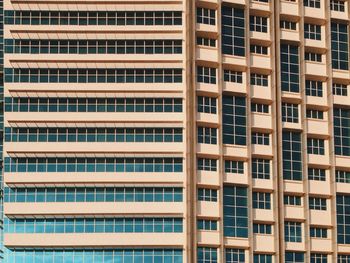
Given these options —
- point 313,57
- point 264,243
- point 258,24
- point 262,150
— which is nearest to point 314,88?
point 313,57

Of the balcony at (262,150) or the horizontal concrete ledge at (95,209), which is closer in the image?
the horizontal concrete ledge at (95,209)

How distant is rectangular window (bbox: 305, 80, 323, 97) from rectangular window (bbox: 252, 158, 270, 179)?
10.1 meters

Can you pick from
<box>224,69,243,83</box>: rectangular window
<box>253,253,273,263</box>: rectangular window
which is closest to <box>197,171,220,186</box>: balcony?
<box>253,253,273,263</box>: rectangular window

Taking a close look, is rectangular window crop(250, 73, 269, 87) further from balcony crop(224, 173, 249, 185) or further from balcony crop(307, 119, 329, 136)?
balcony crop(224, 173, 249, 185)

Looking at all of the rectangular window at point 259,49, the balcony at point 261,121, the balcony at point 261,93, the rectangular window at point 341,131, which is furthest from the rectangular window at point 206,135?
the rectangular window at point 341,131

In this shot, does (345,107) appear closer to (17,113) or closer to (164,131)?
(164,131)

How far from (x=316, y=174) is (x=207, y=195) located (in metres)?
13.6

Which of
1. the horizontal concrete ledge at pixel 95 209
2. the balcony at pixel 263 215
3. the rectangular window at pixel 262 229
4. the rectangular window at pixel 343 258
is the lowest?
the rectangular window at pixel 343 258

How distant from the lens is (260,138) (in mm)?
96750

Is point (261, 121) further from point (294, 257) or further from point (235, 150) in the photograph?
point (294, 257)

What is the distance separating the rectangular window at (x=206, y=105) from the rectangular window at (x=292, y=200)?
41.8 feet

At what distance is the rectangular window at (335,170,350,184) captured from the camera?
98.1 metres

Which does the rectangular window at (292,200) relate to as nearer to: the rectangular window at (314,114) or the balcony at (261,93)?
the rectangular window at (314,114)

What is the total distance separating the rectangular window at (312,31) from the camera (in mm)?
100625
